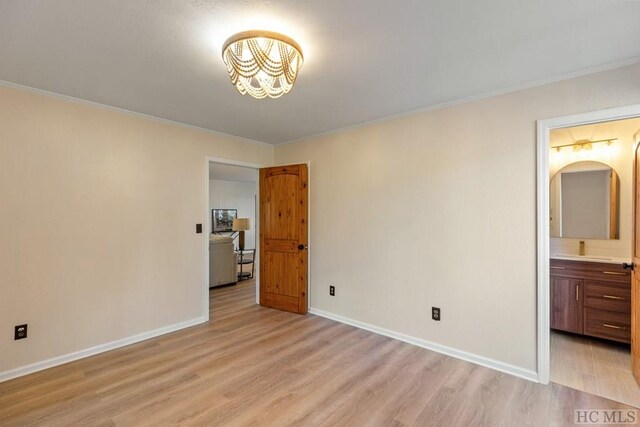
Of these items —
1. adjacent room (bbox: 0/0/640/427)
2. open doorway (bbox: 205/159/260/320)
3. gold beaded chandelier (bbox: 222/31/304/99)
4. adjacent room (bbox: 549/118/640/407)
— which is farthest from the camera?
open doorway (bbox: 205/159/260/320)

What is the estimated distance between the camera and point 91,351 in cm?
277

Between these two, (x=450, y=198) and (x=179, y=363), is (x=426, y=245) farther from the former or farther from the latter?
(x=179, y=363)

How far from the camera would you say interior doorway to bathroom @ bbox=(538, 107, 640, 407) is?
2309mm

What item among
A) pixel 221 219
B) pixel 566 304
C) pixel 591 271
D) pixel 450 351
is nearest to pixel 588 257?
pixel 591 271

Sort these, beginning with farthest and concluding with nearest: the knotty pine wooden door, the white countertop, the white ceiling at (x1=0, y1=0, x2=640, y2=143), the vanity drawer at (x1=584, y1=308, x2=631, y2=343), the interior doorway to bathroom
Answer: the knotty pine wooden door < the white countertop < the vanity drawer at (x1=584, y1=308, x2=631, y2=343) < the interior doorway to bathroom < the white ceiling at (x1=0, y1=0, x2=640, y2=143)

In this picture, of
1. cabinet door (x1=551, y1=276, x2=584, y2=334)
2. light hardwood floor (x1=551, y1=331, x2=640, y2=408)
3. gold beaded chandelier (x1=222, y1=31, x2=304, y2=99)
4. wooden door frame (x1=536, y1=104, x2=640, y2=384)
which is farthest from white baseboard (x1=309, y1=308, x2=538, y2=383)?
gold beaded chandelier (x1=222, y1=31, x2=304, y2=99)

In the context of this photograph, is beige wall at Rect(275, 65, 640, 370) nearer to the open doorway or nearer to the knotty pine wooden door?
the knotty pine wooden door

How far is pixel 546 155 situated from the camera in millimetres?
2291

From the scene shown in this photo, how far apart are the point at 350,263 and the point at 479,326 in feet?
4.91

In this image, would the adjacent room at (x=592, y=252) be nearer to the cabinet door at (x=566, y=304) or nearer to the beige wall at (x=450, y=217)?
the cabinet door at (x=566, y=304)

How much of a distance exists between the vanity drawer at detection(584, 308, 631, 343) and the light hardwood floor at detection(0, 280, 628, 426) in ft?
3.88

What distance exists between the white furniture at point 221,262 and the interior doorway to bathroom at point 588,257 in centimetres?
460

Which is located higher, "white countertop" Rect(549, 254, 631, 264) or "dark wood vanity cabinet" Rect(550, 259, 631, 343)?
"white countertop" Rect(549, 254, 631, 264)

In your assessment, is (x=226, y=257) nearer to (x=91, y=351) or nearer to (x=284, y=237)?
(x=284, y=237)
